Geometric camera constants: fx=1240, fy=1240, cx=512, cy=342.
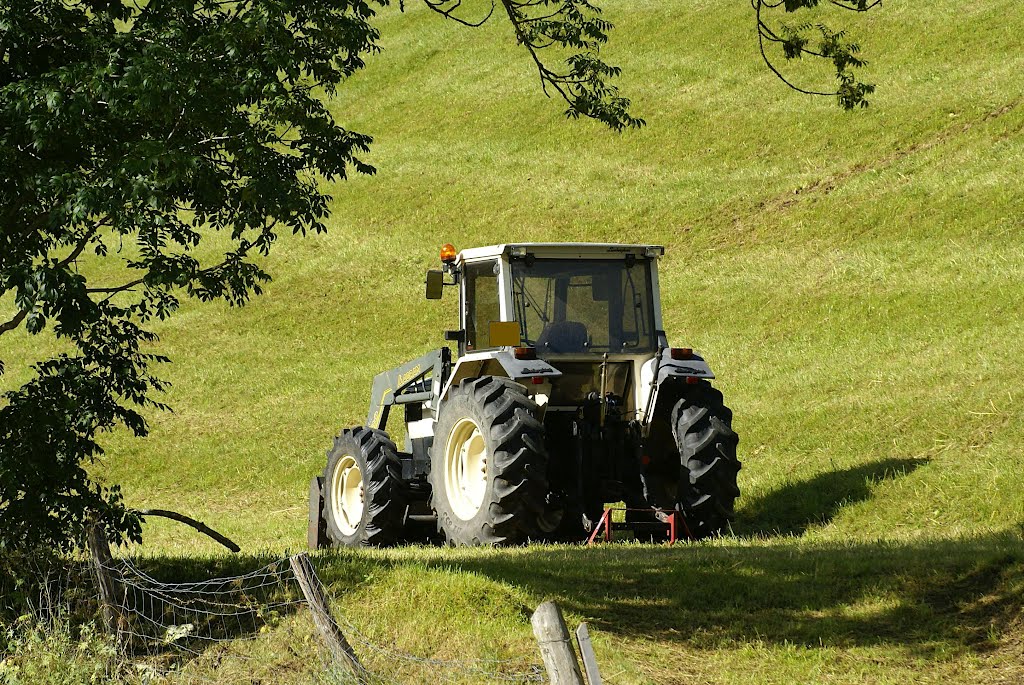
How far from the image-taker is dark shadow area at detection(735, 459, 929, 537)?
532 inches

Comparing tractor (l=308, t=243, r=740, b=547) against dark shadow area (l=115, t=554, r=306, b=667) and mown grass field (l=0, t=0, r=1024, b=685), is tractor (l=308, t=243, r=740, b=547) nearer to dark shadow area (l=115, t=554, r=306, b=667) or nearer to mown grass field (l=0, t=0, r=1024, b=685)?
mown grass field (l=0, t=0, r=1024, b=685)

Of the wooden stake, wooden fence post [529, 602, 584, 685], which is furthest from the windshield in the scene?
the wooden stake

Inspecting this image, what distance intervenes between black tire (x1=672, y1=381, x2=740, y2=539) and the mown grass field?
0.70m

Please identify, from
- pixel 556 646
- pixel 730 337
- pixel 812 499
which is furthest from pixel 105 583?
pixel 730 337

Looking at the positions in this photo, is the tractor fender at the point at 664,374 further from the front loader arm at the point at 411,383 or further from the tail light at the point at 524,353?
the front loader arm at the point at 411,383

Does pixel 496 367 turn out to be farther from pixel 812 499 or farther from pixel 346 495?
pixel 812 499

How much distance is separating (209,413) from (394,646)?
56.9ft

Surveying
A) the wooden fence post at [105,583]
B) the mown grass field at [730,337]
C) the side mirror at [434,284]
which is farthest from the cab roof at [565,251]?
the wooden fence post at [105,583]

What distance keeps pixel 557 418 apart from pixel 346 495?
2941mm

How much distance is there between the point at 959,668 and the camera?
289 inches

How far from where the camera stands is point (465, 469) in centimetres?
1159

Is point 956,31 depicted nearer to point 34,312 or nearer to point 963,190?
point 963,190

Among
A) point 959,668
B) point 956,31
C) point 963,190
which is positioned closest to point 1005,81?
point 956,31

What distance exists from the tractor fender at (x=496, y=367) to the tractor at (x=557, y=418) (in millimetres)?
18
